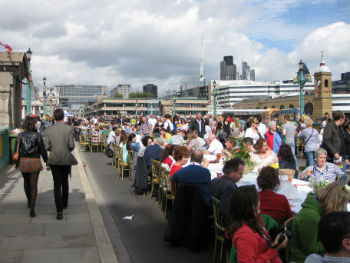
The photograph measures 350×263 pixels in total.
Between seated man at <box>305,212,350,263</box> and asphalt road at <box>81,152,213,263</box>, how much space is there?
2.78 m

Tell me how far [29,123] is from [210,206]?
358 centimetres

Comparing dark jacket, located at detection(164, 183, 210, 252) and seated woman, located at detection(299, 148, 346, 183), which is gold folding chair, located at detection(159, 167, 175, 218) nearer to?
dark jacket, located at detection(164, 183, 210, 252)

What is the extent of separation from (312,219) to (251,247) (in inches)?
29.7

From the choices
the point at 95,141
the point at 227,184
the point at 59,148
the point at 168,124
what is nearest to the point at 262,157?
the point at 227,184

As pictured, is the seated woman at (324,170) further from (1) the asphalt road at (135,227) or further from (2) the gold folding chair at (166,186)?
(2) the gold folding chair at (166,186)

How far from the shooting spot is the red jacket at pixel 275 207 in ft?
13.5

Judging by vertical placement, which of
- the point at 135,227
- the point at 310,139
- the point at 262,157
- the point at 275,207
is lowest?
the point at 135,227

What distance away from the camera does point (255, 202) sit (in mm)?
3125

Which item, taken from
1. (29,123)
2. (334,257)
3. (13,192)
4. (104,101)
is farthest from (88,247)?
(104,101)

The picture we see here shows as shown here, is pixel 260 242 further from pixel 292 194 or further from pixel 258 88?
pixel 258 88

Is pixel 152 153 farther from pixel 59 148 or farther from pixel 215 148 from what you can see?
pixel 59 148

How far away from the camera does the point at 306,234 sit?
11.0ft

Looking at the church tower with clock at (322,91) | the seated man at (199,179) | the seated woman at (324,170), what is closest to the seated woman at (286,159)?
the seated woman at (324,170)

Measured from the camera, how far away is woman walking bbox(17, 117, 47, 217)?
668 cm
